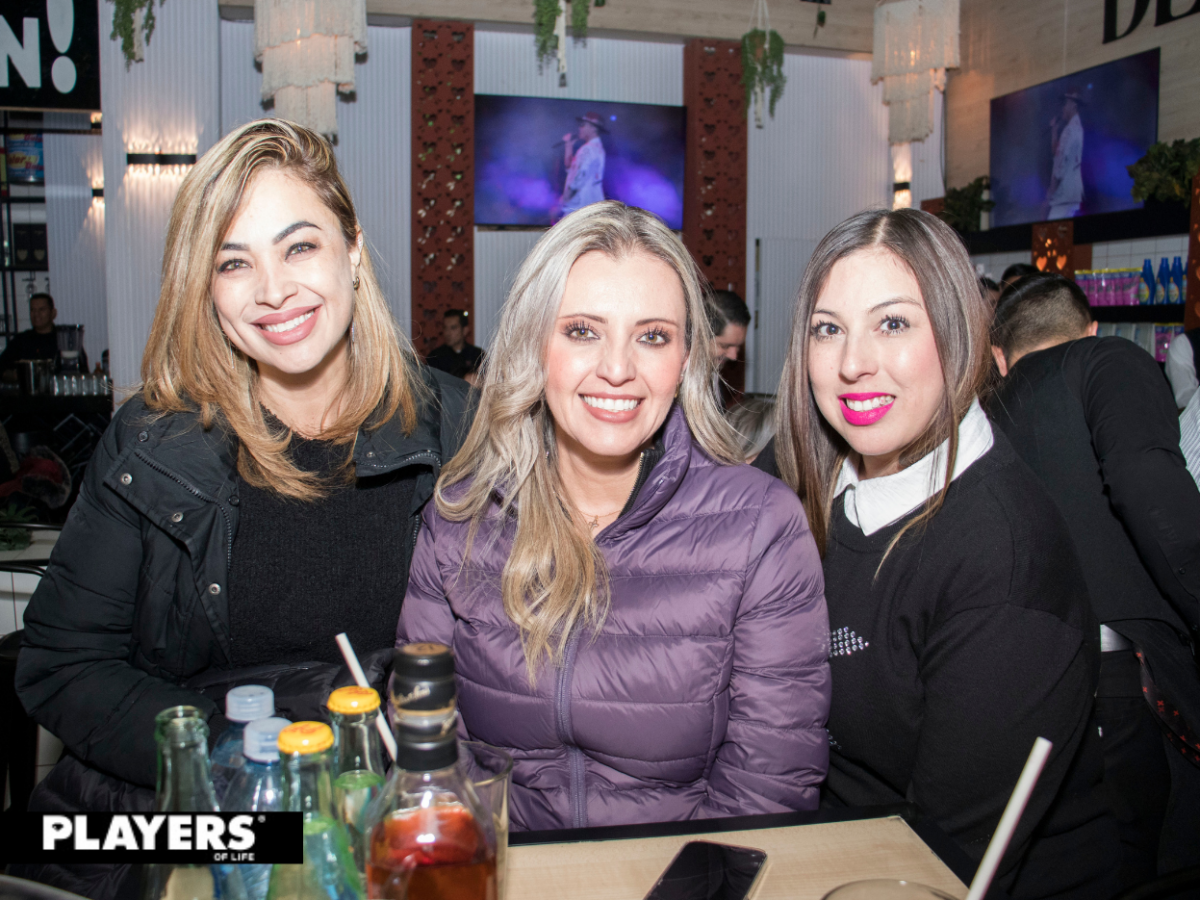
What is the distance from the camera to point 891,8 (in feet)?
22.3

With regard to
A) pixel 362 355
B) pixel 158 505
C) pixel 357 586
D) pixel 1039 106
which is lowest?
pixel 357 586

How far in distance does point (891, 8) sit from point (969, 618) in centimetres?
681

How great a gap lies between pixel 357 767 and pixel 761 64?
8.40 m

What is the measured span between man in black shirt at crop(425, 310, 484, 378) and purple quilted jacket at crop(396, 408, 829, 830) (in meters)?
5.56

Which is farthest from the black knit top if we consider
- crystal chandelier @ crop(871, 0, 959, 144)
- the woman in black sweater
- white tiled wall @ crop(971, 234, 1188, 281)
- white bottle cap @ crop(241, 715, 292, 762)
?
crystal chandelier @ crop(871, 0, 959, 144)

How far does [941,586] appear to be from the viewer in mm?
1382

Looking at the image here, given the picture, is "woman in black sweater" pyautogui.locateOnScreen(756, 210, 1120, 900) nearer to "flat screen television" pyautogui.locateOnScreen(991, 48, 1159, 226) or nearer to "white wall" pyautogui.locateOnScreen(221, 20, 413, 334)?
"flat screen television" pyautogui.locateOnScreen(991, 48, 1159, 226)

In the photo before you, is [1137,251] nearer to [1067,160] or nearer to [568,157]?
[1067,160]

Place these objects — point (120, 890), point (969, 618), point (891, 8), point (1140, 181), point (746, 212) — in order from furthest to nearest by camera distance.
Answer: point (746, 212) < point (891, 8) < point (1140, 181) < point (969, 618) < point (120, 890)

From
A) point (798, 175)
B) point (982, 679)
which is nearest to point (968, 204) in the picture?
point (798, 175)

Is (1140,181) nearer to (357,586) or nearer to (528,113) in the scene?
(528,113)

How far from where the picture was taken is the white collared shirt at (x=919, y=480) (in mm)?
1466

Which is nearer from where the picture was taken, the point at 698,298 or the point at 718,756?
the point at 718,756

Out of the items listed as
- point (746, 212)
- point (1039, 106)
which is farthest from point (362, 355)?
point (1039, 106)
